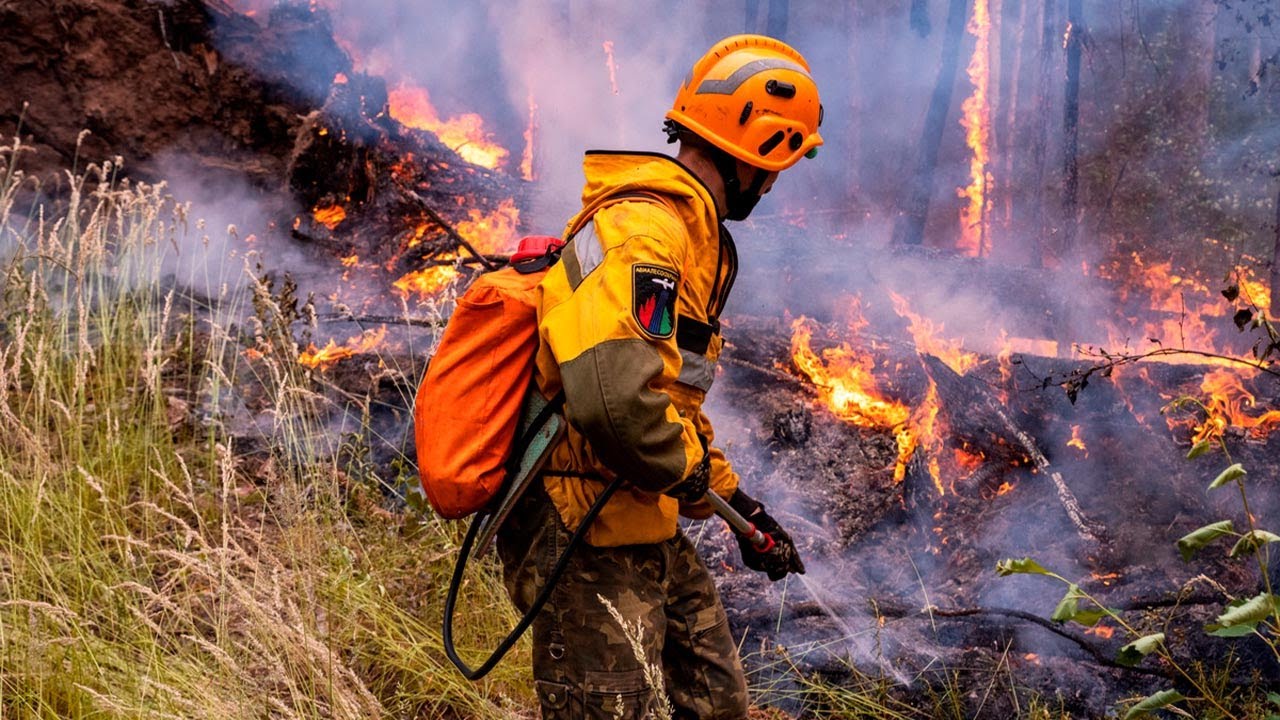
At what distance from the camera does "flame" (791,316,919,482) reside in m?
5.56

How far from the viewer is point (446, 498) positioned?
247 centimetres

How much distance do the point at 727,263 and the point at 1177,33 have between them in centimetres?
1139

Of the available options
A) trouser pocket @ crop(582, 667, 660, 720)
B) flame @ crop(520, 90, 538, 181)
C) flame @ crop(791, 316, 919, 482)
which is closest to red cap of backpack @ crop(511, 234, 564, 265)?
trouser pocket @ crop(582, 667, 660, 720)

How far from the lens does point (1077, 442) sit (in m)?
5.45

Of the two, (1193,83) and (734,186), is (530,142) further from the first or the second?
(1193,83)

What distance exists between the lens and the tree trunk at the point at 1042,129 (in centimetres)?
1051

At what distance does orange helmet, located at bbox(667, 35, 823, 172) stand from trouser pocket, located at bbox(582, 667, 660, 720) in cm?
141

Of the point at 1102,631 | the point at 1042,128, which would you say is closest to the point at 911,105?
the point at 1042,128

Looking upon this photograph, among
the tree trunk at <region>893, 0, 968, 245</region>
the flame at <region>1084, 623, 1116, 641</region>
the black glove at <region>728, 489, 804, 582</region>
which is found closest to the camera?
the black glove at <region>728, 489, 804, 582</region>

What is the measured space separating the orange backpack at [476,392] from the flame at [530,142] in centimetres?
763

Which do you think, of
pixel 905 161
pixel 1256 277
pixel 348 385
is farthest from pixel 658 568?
pixel 905 161

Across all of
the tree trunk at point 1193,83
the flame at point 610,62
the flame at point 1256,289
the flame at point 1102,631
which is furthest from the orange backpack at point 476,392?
the tree trunk at point 1193,83

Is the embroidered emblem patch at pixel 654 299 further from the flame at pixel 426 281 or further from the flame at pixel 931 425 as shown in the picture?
the flame at pixel 426 281

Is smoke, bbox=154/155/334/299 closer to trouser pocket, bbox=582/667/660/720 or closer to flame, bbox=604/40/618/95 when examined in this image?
flame, bbox=604/40/618/95
